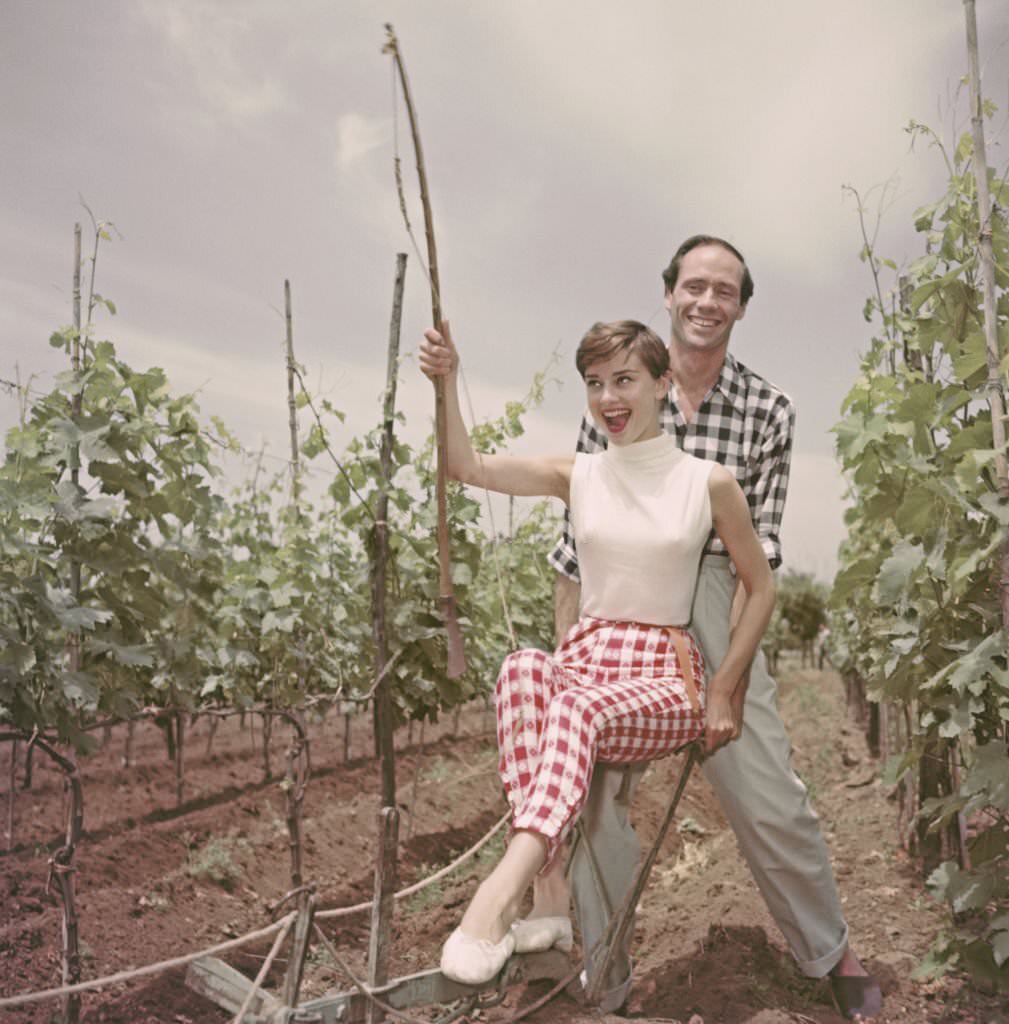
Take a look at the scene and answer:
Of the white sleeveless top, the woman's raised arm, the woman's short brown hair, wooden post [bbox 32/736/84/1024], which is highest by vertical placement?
the woman's short brown hair

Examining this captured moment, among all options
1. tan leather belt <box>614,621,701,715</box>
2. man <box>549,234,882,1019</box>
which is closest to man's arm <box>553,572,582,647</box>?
man <box>549,234,882,1019</box>

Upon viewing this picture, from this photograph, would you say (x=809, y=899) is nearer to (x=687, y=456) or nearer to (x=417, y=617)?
(x=687, y=456)

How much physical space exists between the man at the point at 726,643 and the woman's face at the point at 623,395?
19.6 inches

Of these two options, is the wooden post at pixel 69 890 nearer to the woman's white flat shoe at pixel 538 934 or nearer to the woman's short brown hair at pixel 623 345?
the woman's white flat shoe at pixel 538 934

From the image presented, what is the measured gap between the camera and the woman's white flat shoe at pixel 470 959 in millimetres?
2076

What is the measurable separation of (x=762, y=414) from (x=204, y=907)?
14.9ft

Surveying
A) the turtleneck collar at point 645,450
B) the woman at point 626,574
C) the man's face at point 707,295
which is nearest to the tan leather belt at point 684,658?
the woman at point 626,574

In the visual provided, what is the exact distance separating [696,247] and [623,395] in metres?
0.80

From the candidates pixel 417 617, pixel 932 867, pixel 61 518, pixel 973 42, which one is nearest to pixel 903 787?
pixel 932 867

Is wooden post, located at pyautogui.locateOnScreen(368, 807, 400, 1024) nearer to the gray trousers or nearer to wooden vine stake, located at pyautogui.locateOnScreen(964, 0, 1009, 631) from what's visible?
the gray trousers

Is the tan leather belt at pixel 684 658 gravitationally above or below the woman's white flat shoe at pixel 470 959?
above

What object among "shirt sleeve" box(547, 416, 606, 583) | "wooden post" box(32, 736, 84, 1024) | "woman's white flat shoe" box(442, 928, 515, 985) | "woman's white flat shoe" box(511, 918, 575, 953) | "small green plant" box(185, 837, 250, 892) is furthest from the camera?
"small green plant" box(185, 837, 250, 892)

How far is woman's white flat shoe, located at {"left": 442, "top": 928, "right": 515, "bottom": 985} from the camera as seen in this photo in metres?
2.08

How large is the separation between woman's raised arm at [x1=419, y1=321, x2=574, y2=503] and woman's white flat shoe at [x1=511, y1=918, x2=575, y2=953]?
1.20 metres
